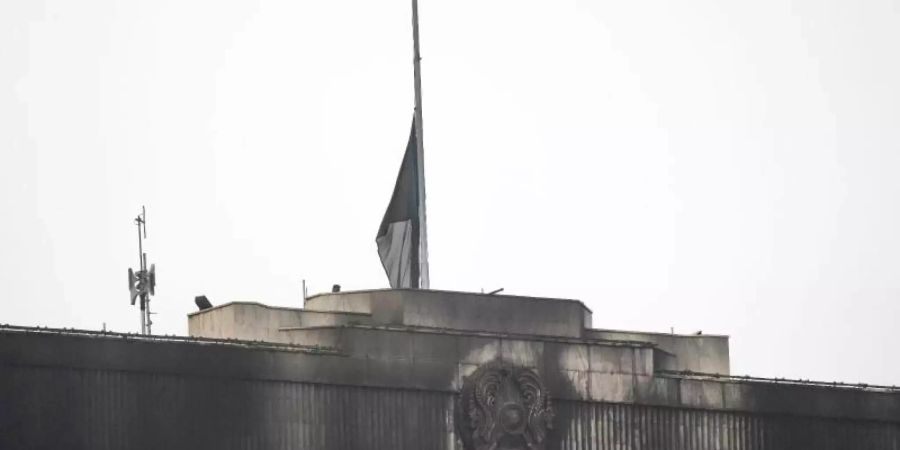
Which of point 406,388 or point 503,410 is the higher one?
point 406,388

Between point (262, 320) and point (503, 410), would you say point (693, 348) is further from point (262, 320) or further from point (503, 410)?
point (262, 320)

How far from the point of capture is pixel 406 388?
84.8 meters

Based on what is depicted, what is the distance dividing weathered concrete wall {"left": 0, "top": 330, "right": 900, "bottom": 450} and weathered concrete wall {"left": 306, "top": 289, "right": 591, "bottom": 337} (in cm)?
128

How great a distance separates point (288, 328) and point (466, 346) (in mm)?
5526

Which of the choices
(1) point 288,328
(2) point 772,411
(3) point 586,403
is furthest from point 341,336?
(2) point 772,411

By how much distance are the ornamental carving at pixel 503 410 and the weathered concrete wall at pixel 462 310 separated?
1.68 m

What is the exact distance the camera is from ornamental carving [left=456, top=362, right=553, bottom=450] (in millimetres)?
84938

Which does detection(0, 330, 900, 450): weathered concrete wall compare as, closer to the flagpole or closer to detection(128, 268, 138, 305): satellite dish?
the flagpole

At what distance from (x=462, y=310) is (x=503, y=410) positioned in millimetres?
3489

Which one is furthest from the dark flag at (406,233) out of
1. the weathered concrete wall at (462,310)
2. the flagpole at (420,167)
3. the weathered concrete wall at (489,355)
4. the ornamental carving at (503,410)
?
the ornamental carving at (503,410)

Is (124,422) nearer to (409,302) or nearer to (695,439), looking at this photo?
(409,302)

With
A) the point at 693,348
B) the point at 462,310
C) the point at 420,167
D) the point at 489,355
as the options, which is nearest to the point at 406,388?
the point at 489,355

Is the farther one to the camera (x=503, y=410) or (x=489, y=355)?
(x=489, y=355)

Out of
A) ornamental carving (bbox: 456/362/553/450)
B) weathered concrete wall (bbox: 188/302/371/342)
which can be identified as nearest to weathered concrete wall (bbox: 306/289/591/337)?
weathered concrete wall (bbox: 188/302/371/342)
